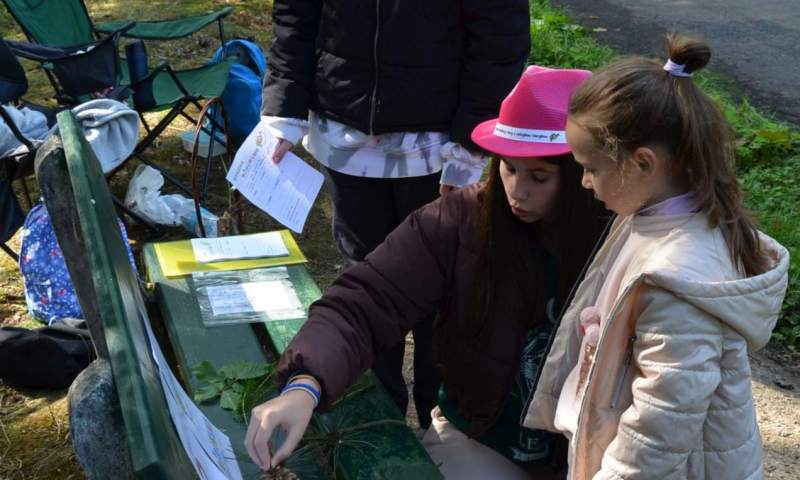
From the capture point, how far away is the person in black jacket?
2.57 metres

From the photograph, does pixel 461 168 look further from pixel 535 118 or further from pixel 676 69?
pixel 676 69

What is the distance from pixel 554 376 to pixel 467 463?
1.53 feet

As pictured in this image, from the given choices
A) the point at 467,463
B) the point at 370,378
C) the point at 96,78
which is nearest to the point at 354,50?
the point at 370,378

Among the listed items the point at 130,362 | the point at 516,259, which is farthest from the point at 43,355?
the point at 130,362

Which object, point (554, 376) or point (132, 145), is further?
point (132, 145)

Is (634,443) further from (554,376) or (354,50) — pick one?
(354,50)

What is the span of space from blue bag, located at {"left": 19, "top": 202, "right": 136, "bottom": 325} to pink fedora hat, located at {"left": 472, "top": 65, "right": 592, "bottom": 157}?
83.5 inches

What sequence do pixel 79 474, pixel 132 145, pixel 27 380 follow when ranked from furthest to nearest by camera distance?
1. pixel 132 145
2. pixel 27 380
3. pixel 79 474

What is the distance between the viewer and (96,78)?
14.4ft

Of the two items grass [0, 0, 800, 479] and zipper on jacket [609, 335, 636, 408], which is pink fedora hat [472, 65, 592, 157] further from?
grass [0, 0, 800, 479]

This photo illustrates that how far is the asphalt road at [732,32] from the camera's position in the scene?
682 centimetres

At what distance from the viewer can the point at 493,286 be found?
6.59 ft

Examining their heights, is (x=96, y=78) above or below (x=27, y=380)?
above

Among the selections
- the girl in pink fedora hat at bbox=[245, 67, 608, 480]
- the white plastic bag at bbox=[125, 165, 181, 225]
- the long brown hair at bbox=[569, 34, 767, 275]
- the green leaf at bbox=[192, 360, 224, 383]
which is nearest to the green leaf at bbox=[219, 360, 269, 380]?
the green leaf at bbox=[192, 360, 224, 383]
